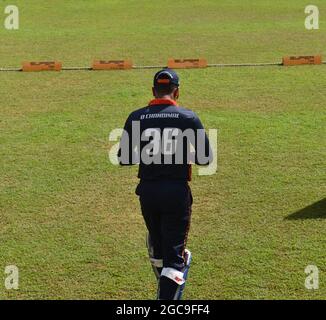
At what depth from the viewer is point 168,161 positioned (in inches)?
225

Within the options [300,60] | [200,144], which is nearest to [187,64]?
[300,60]

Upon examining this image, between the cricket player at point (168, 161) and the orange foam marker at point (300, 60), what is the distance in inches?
529

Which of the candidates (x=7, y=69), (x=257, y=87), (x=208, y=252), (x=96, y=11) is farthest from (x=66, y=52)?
(x=208, y=252)

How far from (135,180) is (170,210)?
4.53 m

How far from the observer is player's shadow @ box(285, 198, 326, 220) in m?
8.58

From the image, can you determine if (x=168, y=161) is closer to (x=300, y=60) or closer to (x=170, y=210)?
(x=170, y=210)

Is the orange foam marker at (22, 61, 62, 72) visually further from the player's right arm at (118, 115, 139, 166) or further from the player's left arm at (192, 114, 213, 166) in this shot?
the player's left arm at (192, 114, 213, 166)

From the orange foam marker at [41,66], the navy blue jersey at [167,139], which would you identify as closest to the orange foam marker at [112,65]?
the orange foam marker at [41,66]

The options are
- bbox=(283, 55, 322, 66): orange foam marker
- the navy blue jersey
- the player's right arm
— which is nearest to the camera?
the navy blue jersey

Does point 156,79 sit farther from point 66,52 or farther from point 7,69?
point 66,52

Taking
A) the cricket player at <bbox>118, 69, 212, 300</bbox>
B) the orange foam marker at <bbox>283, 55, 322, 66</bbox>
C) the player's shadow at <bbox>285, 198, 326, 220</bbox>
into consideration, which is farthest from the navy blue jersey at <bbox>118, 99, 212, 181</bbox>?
the orange foam marker at <bbox>283, 55, 322, 66</bbox>

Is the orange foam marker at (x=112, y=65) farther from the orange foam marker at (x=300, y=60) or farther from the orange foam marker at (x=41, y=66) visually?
the orange foam marker at (x=300, y=60)

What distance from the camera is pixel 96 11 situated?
3241 centimetres

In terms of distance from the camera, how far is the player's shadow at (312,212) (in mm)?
8578
